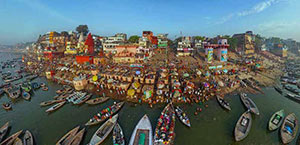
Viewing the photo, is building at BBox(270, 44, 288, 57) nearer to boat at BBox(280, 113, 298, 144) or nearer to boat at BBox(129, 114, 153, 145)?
boat at BBox(280, 113, 298, 144)

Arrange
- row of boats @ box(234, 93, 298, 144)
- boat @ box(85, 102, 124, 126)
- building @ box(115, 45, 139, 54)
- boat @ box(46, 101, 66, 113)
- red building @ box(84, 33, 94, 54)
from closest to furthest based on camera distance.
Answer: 1. row of boats @ box(234, 93, 298, 144)
2. boat @ box(85, 102, 124, 126)
3. boat @ box(46, 101, 66, 113)
4. building @ box(115, 45, 139, 54)
5. red building @ box(84, 33, 94, 54)

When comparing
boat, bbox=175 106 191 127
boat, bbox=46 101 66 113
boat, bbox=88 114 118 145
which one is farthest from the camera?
boat, bbox=46 101 66 113

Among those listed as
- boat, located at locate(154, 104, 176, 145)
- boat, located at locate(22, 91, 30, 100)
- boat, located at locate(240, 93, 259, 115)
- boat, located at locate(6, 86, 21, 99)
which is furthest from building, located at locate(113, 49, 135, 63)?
boat, located at locate(240, 93, 259, 115)

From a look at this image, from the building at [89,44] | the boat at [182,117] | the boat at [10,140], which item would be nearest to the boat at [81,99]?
the boat at [10,140]

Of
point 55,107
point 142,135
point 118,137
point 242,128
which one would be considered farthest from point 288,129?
point 55,107

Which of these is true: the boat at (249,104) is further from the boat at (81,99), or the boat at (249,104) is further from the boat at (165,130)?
the boat at (81,99)

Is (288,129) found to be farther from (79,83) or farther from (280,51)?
(280,51)
